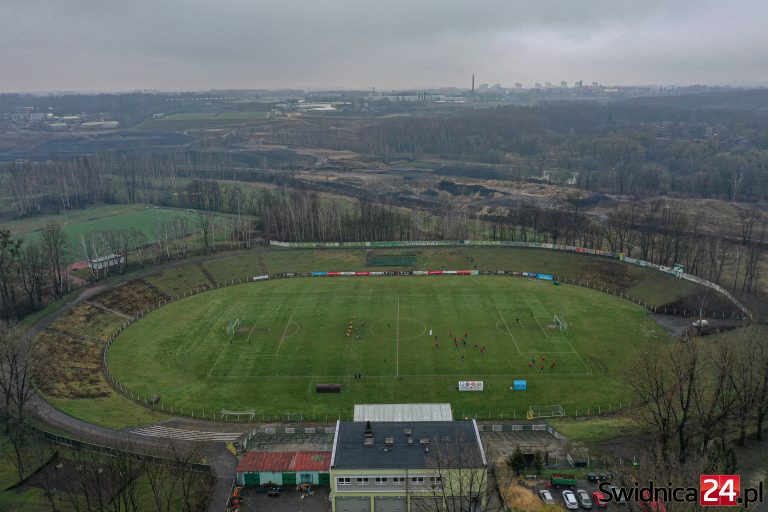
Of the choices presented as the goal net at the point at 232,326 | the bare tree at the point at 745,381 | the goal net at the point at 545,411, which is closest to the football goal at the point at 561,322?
the goal net at the point at 545,411

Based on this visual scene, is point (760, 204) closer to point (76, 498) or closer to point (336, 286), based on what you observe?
point (336, 286)

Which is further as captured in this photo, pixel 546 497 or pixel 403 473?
pixel 403 473

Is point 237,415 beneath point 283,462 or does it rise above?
beneath

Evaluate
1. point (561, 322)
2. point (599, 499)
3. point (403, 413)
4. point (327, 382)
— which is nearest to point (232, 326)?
point (327, 382)

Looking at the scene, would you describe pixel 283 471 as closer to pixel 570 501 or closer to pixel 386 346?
pixel 570 501

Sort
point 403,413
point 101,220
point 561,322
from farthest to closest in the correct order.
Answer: point 101,220 → point 561,322 → point 403,413

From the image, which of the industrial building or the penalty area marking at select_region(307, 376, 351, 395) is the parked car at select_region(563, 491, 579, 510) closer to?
the industrial building

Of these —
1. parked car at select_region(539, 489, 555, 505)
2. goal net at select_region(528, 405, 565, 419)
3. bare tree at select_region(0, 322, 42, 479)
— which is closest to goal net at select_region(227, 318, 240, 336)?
bare tree at select_region(0, 322, 42, 479)
